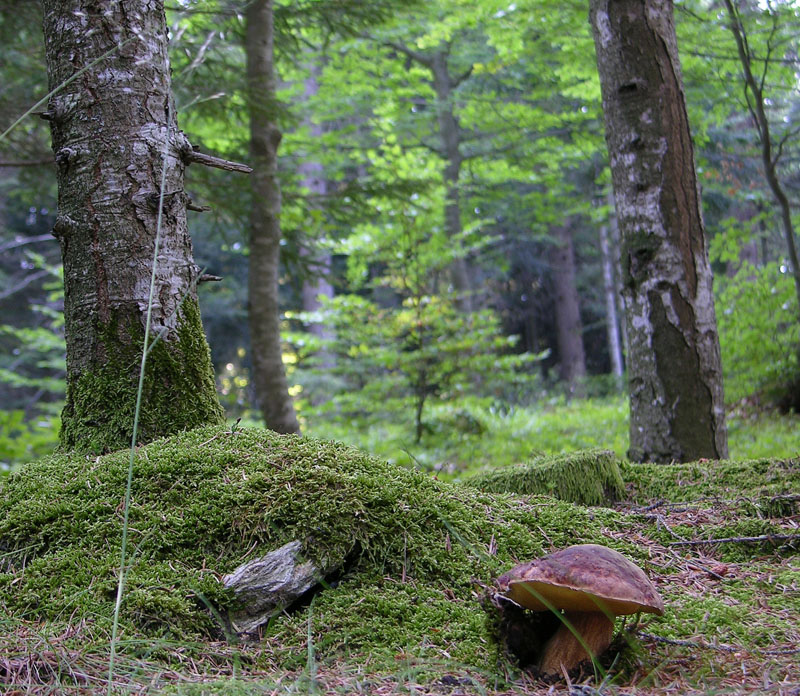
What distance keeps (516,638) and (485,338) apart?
7.01m

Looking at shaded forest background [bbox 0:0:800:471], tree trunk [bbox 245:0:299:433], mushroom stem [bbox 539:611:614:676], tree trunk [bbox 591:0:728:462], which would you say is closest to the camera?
mushroom stem [bbox 539:611:614:676]

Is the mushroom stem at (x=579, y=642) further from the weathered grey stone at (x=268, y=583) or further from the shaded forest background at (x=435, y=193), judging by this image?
the shaded forest background at (x=435, y=193)

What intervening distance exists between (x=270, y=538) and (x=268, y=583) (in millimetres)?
152

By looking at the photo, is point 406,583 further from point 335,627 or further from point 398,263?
point 398,263

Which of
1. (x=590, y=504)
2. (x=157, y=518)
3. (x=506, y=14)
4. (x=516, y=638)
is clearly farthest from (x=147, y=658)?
(x=506, y=14)

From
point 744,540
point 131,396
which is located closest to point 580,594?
point 744,540

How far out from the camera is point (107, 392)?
2.54 metres

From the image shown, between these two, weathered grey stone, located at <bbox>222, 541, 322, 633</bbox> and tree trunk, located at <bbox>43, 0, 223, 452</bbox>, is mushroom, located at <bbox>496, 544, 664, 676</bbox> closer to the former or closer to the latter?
weathered grey stone, located at <bbox>222, 541, 322, 633</bbox>

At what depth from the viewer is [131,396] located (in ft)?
8.32

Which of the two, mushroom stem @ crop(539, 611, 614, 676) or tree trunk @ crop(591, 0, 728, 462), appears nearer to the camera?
mushroom stem @ crop(539, 611, 614, 676)

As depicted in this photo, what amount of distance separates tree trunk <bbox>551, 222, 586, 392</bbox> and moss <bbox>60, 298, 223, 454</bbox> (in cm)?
1867

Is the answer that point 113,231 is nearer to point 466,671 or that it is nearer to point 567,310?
point 466,671

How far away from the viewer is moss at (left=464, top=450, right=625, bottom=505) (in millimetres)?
2875

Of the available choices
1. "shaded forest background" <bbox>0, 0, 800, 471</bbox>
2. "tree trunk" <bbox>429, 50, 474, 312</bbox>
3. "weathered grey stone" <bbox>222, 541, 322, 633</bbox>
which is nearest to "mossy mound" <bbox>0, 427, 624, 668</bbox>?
"weathered grey stone" <bbox>222, 541, 322, 633</bbox>
